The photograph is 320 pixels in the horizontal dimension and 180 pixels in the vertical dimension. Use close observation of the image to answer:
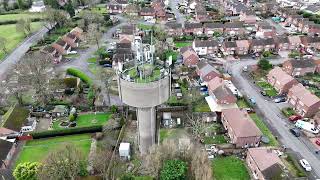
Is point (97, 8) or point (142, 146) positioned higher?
point (97, 8)

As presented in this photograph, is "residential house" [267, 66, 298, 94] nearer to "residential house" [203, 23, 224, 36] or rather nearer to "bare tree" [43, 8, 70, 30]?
"residential house" [203, 23, 224, 36]

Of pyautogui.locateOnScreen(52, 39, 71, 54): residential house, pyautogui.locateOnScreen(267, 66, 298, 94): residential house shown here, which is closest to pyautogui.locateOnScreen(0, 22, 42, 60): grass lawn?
pyautogui.locateOnScreen(52, 39, 71, 54): residential house

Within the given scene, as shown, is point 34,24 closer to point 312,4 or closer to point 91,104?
point 91,104

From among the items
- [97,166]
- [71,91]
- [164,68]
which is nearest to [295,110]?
[164,68]

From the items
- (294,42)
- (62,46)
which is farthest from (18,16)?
(294,42)

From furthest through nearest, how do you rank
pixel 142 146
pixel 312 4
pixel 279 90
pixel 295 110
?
pixel 312 4 < pixel 279 90 < pixel 295 110 < pixel 142 146

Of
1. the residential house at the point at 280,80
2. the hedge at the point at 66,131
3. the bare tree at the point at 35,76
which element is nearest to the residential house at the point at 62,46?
the bare tree at the point at 35,76

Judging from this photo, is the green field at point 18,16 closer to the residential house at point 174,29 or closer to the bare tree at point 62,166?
the residential house at point 174,29
